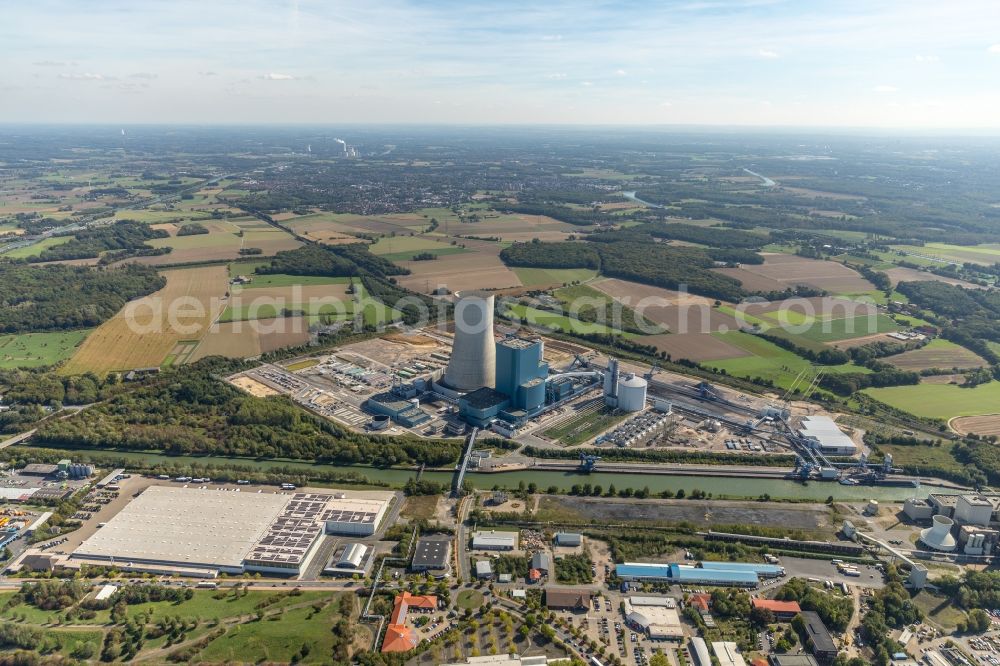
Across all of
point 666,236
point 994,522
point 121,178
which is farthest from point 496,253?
point 121,178

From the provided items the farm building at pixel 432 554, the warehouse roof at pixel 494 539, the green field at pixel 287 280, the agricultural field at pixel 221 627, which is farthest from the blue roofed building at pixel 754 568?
the green field at pixel 287 280

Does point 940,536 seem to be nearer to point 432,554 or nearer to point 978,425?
point 978,425

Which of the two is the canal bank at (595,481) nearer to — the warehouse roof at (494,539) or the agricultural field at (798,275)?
the warehouse roof at (494,539)

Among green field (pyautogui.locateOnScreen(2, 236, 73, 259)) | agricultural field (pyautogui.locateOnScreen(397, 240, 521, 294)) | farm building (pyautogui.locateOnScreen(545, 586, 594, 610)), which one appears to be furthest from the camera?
green field (pyautogui.locateOnScreen(2, 236, 73, 259))

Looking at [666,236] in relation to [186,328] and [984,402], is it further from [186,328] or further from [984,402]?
[186,328]

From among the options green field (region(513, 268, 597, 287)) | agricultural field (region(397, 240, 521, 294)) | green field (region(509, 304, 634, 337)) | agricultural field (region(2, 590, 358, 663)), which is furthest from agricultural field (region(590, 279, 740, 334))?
agricultural field (region(2, 590, 358, 663))

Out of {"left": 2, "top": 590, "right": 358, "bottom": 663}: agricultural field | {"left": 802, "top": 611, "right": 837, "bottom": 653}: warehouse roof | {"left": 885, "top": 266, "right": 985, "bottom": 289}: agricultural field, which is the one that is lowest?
{"left": 2, "top": 590, "right": 358, "bottom": 663}: agricultural field

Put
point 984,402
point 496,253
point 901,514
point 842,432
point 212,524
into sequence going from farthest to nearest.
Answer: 1. point 496,253
2. point 984,402
3. point 842,432
4. point 901,514
5. point 212,524

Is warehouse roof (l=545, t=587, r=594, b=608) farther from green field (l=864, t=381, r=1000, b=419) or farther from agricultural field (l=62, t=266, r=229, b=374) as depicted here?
agricultural field (l=62, t=266, r=229, b=374)
